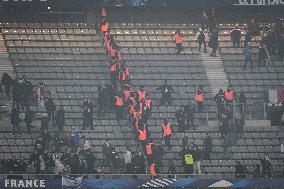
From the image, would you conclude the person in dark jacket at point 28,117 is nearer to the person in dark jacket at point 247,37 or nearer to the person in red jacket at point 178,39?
the person in red jacket at point 178,39

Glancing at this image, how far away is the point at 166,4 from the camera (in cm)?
4759

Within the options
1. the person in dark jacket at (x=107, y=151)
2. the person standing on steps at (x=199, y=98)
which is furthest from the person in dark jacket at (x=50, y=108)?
the person standing on steps at (x=199, y=98)

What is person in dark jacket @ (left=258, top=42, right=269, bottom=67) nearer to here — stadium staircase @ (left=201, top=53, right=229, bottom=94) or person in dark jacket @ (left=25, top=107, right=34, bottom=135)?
stadium staircase @ (left=201, top=53, right=229, bottom=94)

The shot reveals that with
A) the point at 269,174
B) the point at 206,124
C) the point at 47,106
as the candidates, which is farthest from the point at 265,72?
the point at 47,106

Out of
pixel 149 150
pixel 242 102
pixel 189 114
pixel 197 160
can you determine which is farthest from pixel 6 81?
pixel 242 102

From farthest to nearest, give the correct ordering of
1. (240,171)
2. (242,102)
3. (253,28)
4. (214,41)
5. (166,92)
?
(253,28) → (214,41) → (242,102) → (166,92) → (240,171)

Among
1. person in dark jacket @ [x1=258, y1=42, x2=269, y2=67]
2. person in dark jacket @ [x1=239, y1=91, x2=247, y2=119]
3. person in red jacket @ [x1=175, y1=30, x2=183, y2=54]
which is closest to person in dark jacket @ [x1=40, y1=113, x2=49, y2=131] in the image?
person in red jacket @ [x1=175, y1=30, x2=183, y2=54]

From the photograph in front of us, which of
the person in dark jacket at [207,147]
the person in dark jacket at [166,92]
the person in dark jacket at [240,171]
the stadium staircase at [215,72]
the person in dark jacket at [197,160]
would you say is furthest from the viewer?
the stadium staircase at [215,72]

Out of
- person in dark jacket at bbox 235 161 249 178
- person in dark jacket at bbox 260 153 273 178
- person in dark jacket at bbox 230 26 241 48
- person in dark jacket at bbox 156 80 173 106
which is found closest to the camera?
person in dark jacket at bbox 235 161 249 178

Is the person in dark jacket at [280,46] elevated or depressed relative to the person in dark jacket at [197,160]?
elevated

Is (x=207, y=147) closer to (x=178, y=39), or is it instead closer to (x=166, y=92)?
(x=166, y=92)

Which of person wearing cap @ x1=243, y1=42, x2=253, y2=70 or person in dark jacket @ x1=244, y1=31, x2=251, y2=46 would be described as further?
person in dark jacket @ x1=244, y1=31, x2=251, y2=46

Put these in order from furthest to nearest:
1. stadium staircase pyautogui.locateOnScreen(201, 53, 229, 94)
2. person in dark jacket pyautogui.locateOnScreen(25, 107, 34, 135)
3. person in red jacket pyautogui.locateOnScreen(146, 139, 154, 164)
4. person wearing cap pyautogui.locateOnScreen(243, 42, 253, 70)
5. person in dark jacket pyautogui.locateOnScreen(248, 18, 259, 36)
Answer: person in dark jacket pyautogui.locateOnScreen(248, 18, 259, 36) → stadium staircase pyautogui.locateOnScreen(201, 53, 229, 94) → person wearing cap pyautogui.locateOnScreen(243, 42, 253, 70) → person in dark jacket pyautogui.locateOnScreen(25, 107, 34, 135) → person in red jacket pyautogui.locateOnScreen(146, 139, 154, 164)

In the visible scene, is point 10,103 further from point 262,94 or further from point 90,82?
point 262,94
